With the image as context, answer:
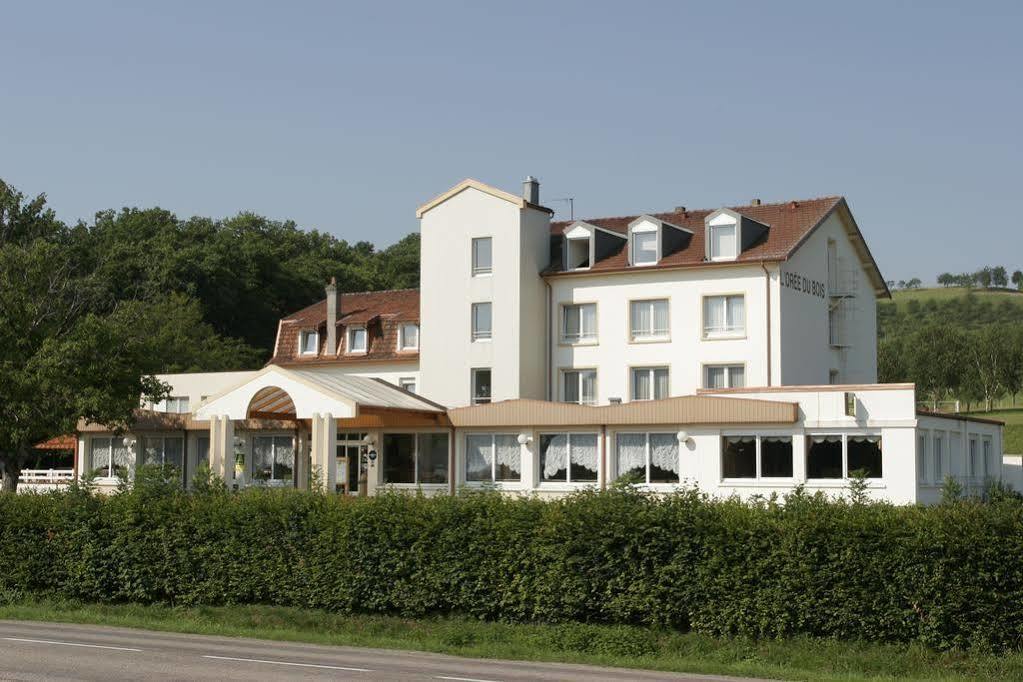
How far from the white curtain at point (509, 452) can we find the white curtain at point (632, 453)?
3555mm

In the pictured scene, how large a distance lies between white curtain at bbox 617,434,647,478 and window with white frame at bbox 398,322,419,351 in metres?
15.7

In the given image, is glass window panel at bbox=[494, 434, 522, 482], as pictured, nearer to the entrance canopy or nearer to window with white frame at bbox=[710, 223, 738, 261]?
the entrance canopy

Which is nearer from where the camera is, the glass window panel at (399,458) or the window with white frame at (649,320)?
the glass window panel at (399,458)

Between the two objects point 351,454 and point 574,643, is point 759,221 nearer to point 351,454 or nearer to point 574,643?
point 351,454

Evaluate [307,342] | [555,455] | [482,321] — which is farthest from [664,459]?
[307,342]

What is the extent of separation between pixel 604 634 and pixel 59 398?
23440mm

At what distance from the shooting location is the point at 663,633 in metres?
22.0

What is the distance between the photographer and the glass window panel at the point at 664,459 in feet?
130

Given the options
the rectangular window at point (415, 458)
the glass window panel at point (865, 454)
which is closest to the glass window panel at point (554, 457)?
the rectangular window at point (415, 458)

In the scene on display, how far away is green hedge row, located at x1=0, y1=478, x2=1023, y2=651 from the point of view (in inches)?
789

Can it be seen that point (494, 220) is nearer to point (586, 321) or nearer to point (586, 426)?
point (586, 321)

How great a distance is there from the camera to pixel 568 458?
41406 millimetres

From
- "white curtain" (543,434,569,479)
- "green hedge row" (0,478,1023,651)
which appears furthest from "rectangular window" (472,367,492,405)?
"green hedge row" (0,478,1023,651)

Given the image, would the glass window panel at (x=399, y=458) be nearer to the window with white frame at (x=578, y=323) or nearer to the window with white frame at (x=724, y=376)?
the window with white frame at (x=578, y=323)
